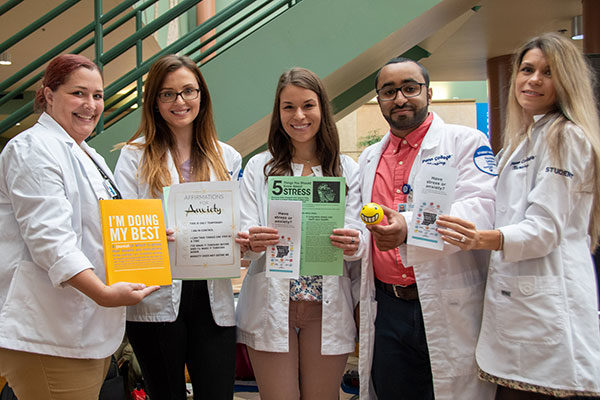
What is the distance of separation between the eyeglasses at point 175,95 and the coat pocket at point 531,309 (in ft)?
4.82

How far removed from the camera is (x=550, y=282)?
1.74 metres

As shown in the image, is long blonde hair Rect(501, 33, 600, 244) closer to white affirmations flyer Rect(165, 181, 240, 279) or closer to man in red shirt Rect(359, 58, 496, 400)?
man in red shirt Rect(359, 58, 496, 400)

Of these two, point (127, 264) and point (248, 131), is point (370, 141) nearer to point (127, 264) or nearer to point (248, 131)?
point (248, 131)

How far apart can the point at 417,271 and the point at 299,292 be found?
0.50 metres

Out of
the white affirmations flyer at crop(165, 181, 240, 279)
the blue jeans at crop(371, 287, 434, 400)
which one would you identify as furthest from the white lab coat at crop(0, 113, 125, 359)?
the blue jeans at crop(371, 287, 434, 400)

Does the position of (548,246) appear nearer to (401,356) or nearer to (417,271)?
(417,271)

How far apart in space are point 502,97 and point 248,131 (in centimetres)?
782

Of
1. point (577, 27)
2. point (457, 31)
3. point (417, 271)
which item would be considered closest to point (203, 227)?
point (417, 271)

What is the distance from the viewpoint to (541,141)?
1830 mm

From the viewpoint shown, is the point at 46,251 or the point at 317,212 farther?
the point at 317,212

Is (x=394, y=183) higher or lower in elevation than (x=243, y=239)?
higher

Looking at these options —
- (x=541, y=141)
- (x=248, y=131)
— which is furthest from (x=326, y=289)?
(x=248, y=131)

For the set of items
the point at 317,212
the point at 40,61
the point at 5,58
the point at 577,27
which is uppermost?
the point at 577,27

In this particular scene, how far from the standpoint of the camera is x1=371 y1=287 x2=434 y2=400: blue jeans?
6.80 feet
